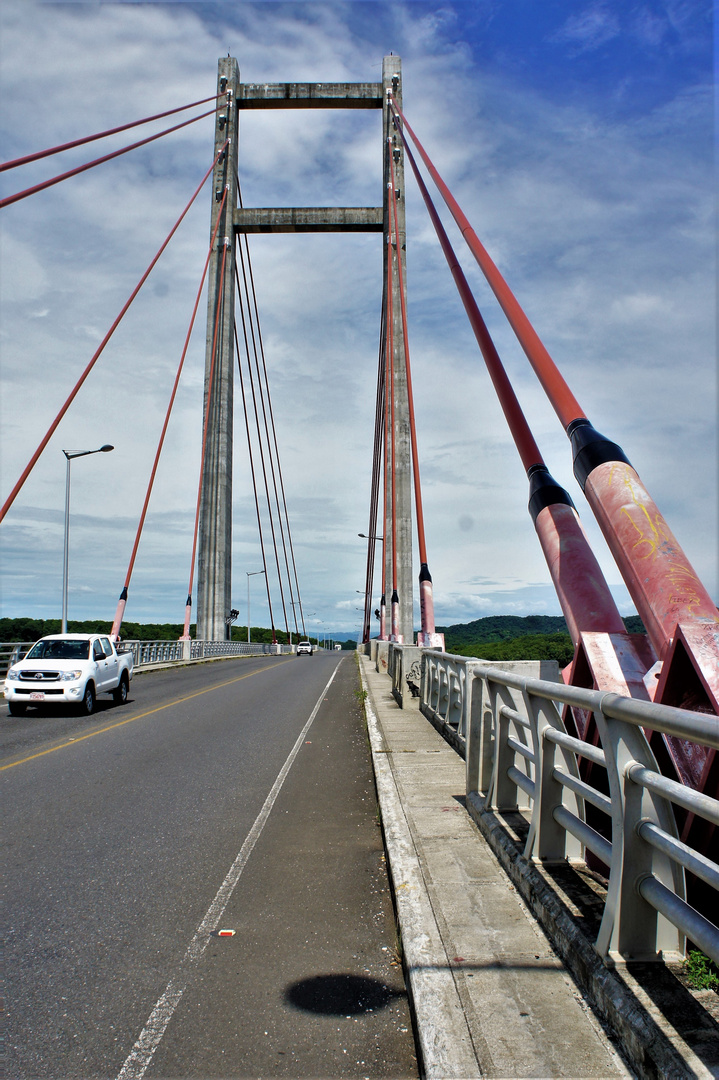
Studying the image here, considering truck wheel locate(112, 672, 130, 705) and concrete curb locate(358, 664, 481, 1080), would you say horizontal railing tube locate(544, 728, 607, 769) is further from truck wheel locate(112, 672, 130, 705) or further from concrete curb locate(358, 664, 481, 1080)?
truck wheel locate(112, 672, 130, 705)

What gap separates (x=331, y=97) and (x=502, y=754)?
3851 cm

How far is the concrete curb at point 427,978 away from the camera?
10.1 feet

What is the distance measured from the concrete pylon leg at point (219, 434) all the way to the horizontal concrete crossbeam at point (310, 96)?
203 cm

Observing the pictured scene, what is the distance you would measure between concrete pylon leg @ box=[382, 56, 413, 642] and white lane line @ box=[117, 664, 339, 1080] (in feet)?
Result: 88.8

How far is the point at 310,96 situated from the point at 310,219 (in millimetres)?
5493

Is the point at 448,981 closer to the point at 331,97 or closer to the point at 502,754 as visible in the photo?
the point at 502,754

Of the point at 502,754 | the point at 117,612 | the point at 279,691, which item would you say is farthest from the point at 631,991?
the point at 117,612

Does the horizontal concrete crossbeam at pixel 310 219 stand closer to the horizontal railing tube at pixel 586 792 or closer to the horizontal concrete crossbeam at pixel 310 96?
the horizontal concrete crossbeam at pixel 310 96

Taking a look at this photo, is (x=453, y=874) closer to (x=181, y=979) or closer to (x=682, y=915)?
(x=181, y=979)

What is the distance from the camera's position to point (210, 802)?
26.5 ft

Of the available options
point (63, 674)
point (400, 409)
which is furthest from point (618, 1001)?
point (400, 409)

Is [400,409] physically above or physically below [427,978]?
above

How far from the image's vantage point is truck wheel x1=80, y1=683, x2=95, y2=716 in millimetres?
15820

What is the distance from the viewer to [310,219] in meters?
40.1
